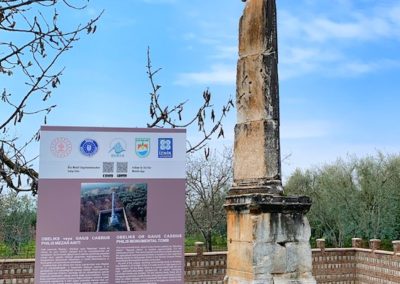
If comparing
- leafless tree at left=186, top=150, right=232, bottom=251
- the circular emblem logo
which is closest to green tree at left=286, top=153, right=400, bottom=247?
leafless tree at left=186, top=150, right=232, bottom=251

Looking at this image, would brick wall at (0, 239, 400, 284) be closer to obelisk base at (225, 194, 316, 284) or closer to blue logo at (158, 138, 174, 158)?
obelisk base at (225, 194, 316, 284)

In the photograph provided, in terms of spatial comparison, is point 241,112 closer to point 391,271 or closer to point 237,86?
point 237,86

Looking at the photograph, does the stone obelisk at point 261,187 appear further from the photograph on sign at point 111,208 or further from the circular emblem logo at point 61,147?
the circular emblem logo at point 61,147

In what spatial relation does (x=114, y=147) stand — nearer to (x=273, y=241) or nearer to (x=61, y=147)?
(x=61, y=147)

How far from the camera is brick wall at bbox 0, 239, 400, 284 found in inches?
518

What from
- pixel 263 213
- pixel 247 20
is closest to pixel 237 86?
pixel 247 20

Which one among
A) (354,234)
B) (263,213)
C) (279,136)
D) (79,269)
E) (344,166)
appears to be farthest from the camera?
(344,166)

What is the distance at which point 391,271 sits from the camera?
1706 cm

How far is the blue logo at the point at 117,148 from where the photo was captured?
465 cm

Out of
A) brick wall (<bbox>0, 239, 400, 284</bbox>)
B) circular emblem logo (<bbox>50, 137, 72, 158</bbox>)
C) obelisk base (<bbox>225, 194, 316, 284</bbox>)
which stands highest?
circular emblem logo (<bbox>50, 137, 72, 158</bbox>)

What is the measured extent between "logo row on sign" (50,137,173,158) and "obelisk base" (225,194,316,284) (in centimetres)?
143

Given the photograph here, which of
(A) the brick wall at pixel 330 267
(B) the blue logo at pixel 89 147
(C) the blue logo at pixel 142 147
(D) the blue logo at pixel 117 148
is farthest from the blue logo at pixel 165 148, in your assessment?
(A) the brick wall at pixel 330 267

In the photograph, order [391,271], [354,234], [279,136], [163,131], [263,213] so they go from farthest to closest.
Result: [354,234] < [391,271] < [279,136] < [263,213] < [163,131]

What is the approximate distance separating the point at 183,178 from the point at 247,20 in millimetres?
2579
